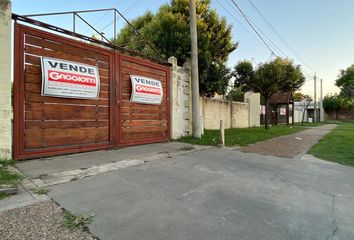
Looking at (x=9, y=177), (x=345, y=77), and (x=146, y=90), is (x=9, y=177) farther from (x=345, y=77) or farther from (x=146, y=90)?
(x=345, y=77)

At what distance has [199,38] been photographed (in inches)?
489

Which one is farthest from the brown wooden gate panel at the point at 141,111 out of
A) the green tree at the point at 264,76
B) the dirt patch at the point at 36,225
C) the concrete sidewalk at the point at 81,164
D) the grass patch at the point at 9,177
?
the green tree at the point at 264,76

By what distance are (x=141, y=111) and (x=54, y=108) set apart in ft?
9.96

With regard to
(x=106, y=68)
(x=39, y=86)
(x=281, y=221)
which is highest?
(x=106, y=68)

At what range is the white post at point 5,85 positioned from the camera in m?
5.20

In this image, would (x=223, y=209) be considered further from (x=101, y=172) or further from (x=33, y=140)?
(x=33, y=140)

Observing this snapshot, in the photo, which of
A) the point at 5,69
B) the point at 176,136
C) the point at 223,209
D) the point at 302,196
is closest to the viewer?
the point at 223,209

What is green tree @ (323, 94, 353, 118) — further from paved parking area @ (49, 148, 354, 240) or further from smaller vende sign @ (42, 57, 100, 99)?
smaller vende sign @ (42, 57, 100, 99)

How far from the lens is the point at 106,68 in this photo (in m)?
7.34

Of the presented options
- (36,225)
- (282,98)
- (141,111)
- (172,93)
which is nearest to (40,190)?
(36,225)

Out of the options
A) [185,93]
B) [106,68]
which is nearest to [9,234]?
[106,68]

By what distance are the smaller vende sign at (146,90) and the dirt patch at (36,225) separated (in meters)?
5.42

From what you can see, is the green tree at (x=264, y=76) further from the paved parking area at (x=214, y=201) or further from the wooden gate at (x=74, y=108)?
Result: the paved parking area at (x=214, y=201)

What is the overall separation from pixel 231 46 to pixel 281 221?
14.1 m
